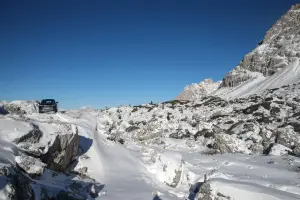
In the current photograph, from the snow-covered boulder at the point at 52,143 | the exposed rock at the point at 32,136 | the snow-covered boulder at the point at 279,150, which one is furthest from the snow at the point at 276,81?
the exposed rock at the point at 32,136

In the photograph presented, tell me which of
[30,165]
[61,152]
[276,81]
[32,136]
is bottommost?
[30,165]

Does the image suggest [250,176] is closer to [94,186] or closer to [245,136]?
[94,186]

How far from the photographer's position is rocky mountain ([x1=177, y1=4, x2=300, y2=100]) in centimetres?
9969

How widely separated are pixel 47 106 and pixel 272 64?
109 metres

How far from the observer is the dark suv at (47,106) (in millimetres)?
23547

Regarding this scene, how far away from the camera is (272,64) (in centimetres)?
11512

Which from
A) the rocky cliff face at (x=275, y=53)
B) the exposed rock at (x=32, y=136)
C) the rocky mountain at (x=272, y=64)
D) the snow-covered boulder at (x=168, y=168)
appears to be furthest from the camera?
the rocky cliff face at (x=275, y=53)

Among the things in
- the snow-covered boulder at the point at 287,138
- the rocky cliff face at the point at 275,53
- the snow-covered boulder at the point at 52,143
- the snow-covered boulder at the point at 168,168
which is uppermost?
the rocky cliff face at the point at 275,53

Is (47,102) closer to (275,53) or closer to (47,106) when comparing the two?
(47,106)

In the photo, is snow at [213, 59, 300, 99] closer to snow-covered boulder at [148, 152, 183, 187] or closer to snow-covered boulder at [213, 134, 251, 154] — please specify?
snow-covered boulder at [213, 134, 251, 154]

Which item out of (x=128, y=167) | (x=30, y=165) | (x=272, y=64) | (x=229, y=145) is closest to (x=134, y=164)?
(x=128, y=167)

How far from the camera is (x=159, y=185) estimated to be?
1623cm

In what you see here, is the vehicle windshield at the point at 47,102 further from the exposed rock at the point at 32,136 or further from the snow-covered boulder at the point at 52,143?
the exposed rock at the point at 32,136

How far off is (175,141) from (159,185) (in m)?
12.4
